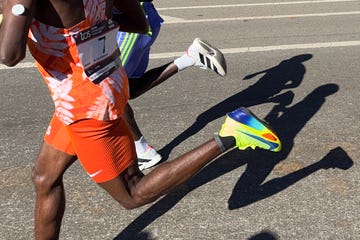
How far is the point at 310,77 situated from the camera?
6340 millimetres

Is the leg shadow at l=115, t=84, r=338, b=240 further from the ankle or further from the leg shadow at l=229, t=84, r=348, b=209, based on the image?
the ankle

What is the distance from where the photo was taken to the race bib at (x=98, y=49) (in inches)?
96.7

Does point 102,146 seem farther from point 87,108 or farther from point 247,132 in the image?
point 247,132

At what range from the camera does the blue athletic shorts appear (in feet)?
14.1

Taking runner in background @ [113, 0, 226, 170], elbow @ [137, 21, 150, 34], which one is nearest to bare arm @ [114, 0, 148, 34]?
elbow @ [137, 21, 150, 34]

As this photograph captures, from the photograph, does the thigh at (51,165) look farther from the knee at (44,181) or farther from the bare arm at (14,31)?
the bare arm at (14,31)

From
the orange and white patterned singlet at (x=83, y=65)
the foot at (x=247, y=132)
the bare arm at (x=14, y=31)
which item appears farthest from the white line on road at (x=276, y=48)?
the bare arm at (x=14, y=31)

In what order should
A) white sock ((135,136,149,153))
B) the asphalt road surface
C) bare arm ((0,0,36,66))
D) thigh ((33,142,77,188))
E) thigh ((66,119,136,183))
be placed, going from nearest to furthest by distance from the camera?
bare arm ((0,0,36,66)), thigh ((66,119,136,183)), thigh ((33,142,77,188)), the asphalt road surface, white sock ((135,136,149,153))

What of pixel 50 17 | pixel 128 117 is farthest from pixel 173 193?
pixel 50 17

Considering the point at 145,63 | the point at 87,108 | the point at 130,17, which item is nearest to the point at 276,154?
the point at 145,63

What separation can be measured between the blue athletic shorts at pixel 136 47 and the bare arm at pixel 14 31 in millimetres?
2129

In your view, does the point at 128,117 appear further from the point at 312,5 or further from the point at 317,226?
the point at 312,5

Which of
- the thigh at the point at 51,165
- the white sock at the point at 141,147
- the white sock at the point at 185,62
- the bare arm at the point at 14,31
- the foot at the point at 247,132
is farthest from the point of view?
the white sock at the point at 185,62

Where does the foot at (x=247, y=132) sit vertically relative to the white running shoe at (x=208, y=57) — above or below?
above
